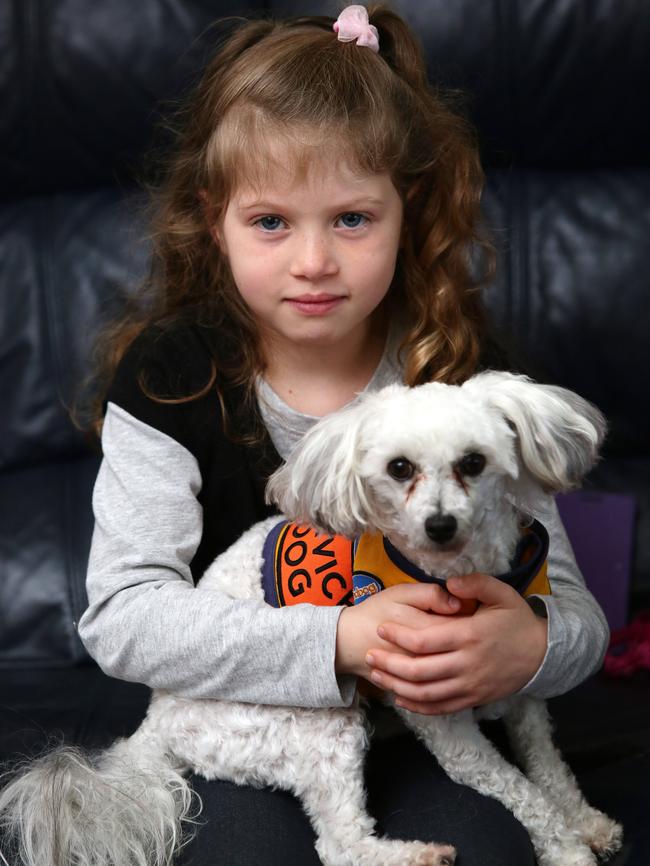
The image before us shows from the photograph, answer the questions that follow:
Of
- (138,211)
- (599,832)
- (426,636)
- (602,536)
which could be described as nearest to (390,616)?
(426,636)

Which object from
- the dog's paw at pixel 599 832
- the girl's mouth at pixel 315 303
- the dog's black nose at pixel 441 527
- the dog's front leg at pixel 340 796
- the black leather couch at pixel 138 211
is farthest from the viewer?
the black leather couch at pixel 138 211

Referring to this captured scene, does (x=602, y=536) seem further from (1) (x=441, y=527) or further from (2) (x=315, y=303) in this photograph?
(1) (x=441, y=527)

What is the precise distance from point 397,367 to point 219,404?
0.87 feet

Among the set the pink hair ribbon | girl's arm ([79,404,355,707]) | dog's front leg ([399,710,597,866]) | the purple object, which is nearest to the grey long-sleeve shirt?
girl's arm ([79,404,355,707])

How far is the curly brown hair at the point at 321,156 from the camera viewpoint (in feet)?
4.58

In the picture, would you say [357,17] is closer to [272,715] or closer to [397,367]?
[397,367]

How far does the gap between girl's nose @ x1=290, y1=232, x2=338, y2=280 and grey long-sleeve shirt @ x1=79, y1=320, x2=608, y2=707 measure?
0.25 m

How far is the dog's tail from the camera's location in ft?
3.79

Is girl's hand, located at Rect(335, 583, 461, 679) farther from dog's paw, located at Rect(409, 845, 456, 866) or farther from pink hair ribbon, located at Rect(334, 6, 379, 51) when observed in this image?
pink hair ribbon, located at Rect(334, 6, 379, 51)

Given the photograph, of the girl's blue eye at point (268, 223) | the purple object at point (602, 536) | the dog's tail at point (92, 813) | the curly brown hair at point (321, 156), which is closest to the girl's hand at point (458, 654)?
the dog's tail at point (92, 813)

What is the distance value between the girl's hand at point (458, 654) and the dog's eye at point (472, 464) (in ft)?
0.50

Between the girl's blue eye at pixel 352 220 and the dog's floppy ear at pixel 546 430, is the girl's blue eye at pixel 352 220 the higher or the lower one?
the higher one

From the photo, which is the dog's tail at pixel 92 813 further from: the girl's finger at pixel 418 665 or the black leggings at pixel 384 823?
the girl's finger at pixel 418 665

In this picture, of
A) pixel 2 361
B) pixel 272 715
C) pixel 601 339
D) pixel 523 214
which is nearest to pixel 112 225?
pixel 2 361
